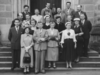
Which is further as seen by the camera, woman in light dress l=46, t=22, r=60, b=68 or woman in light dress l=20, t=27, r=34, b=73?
woman in light dress l=46, t=22, r=60, b=68

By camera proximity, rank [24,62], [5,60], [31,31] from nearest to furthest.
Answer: [24,62] → [31,31] → [5,60]

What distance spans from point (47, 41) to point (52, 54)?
1.61 feet

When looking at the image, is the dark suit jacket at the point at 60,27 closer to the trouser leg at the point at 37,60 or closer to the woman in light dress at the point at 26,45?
the woman in light dress at the point at 26,45

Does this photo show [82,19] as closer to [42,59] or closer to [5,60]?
[42,59]

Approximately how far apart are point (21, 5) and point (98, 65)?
449 cm

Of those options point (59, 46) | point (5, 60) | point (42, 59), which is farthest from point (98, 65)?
point (5, 60)

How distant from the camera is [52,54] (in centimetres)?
613

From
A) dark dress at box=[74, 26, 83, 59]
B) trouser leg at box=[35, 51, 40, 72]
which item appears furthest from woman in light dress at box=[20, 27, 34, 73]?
dark dress at box=[74, 26, 83, 59]

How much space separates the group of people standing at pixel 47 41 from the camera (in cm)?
594

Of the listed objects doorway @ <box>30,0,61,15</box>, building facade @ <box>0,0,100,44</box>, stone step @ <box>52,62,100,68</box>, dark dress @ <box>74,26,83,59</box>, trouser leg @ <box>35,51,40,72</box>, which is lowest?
stone step @ <box>52,62,100,68</box>

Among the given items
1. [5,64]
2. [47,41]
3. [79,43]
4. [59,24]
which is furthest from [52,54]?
[5,64]

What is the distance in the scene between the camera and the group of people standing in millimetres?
5941

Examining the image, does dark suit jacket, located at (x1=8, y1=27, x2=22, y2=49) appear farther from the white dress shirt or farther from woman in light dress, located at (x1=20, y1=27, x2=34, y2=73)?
the white dress shirt

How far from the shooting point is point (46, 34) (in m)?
6.06
